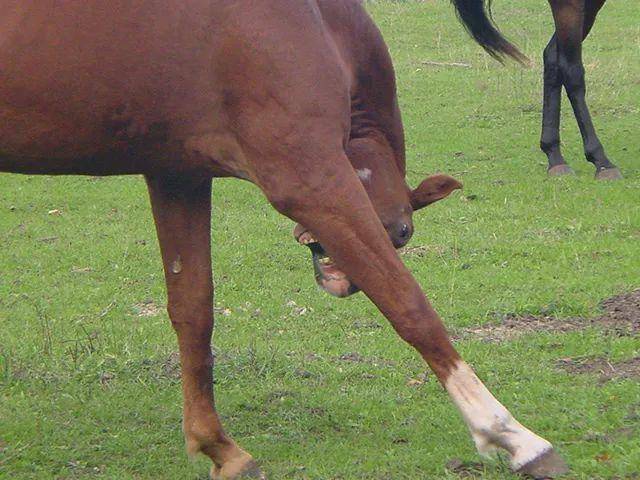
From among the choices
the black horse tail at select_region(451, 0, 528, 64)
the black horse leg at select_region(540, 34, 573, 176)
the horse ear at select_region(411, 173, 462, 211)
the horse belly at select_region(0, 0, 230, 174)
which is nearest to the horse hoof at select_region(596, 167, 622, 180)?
the black horse leg at select_region(540, 34, 573, 176)

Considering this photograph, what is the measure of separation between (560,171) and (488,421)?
6.14 metres

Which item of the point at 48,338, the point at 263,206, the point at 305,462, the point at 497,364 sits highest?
the point at 305,462

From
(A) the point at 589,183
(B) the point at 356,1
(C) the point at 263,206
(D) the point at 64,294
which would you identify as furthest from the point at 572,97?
(B) the point at 356,1

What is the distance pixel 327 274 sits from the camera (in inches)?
164

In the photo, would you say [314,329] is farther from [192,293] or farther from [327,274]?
[327,274]

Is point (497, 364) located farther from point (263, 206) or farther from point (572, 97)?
point (572, 97)

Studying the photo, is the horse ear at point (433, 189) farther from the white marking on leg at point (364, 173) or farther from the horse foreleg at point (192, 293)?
the horse foreleg at point (192, 293)

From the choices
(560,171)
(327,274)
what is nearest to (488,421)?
(327,274)

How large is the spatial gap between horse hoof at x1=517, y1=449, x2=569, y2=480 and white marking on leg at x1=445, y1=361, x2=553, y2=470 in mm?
13

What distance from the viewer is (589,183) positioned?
30.2ft

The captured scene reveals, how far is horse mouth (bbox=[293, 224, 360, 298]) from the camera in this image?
4062mm

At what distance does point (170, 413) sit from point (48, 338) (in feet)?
3.84

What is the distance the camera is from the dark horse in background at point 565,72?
921 centimetres

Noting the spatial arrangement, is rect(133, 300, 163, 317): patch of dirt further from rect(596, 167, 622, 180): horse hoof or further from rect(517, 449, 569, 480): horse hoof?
rect(596, 167, 622, 180): horse hoof
